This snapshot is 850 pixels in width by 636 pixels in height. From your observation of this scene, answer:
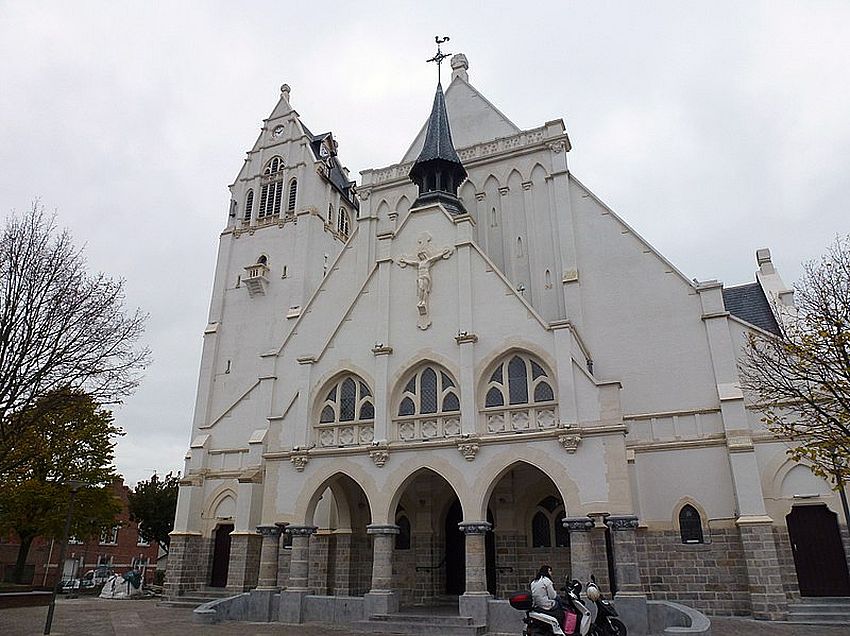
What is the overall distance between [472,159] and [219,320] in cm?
1555

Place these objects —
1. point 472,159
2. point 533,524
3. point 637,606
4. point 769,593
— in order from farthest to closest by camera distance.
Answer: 1. point 472,159
2. point 533,524
3. point 769,593
4. point 637,606

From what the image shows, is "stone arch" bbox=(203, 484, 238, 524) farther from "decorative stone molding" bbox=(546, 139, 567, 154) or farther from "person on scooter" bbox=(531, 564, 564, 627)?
"decorative stone molding" bbox=(546, 139, 567, 154)

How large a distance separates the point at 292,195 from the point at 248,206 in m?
3.02

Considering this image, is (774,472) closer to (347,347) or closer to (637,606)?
(637,606)

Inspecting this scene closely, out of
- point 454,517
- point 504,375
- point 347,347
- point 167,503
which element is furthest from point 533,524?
point 167,503

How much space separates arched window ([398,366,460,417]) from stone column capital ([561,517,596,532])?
4870 mm

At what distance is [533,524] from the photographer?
20797 mm

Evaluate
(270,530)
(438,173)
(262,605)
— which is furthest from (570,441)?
(438,173)

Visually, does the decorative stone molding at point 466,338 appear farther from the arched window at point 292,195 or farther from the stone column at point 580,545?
the arched window at point 292,195

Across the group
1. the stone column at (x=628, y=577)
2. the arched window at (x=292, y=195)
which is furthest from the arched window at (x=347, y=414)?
the arched window at (x=292, y=195)

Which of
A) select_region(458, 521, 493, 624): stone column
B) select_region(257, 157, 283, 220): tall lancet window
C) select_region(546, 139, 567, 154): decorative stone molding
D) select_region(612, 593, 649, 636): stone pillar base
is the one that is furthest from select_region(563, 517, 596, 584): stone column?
select_region(257, 157, 283, 220): tall lancet window

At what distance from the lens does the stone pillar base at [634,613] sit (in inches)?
587

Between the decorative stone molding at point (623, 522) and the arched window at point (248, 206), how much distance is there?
26413mm

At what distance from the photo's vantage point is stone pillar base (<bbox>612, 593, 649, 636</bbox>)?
48.9 feet
